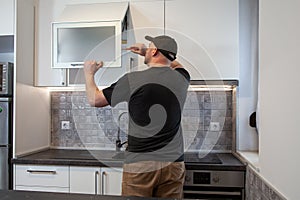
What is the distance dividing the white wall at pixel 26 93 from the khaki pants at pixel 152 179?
1005 mm

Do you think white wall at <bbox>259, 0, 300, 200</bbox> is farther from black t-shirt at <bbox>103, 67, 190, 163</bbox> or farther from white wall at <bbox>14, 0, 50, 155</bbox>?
white wall at <bbox>14, 0, 50, 155</bbox>

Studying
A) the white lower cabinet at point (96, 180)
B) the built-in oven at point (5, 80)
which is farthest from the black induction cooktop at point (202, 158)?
the built-in oven at point (5, 80)

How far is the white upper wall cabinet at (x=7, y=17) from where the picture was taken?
214 centimetres

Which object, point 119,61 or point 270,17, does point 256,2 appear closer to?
point 270,17

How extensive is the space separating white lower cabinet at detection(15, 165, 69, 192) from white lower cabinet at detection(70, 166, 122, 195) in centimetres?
7

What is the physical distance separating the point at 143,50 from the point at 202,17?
1.82 ft

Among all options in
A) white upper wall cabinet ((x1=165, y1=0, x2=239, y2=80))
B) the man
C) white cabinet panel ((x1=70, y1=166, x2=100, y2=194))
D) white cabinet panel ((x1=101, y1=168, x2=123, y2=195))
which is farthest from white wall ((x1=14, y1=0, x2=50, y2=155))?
white upper wall cabinet ((x1=165, y1=0, x2=239, y2=80))

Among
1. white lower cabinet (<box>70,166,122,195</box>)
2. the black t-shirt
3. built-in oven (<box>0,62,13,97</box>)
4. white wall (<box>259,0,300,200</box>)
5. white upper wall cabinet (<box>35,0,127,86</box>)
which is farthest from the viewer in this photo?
white upper wall cabinet (<box>35,0,127,86</box>)

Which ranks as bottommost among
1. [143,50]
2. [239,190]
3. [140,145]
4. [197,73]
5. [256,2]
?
[239,190]

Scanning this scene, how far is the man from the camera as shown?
156cm

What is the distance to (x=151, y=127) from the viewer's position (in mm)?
1561

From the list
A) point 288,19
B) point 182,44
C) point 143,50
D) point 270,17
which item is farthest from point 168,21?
point 288,19

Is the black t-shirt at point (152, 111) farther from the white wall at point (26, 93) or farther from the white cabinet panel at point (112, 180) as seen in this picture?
the white wall at point (26, 93)

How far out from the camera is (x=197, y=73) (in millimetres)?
2168
